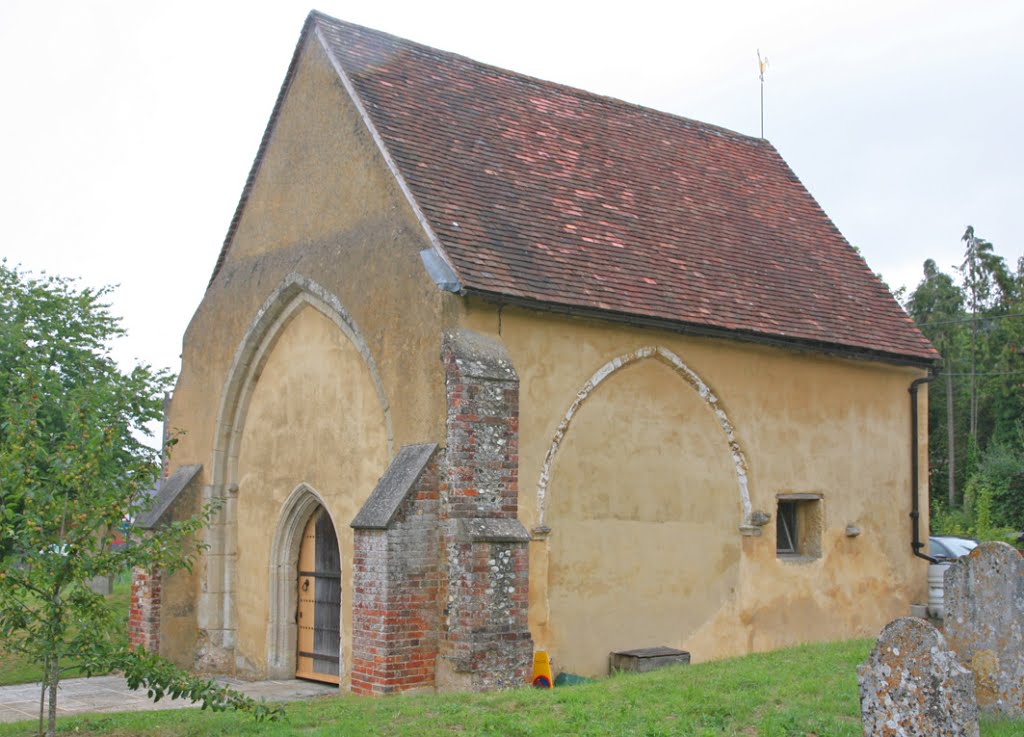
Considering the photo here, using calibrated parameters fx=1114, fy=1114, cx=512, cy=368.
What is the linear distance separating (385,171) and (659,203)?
510 centimetres

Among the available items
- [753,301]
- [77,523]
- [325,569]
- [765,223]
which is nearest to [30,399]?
[77,523]

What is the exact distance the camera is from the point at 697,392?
15.4 m

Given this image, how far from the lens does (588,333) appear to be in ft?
46.3

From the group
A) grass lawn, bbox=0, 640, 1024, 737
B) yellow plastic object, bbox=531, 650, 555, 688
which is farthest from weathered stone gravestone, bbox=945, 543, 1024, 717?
yellow plastic object, bbox=531, 650, 555, 688

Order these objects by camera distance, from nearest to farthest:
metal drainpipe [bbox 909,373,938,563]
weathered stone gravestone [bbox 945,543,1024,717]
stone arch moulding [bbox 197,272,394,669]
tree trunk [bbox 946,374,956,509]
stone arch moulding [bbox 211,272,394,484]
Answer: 1. weathered stone gravestone [bbox 945,543,1024,717]
2. stone arch moulding [bbox 211,272,394,484]
3. stone arch moulding [bbox 197,272,394,669]
4. metal drainpipe [bbox 909,373,938,563]
5. tree trunk [bbox 946,374,956,509]

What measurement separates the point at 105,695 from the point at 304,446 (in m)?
4.04

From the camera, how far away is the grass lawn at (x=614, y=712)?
901cm

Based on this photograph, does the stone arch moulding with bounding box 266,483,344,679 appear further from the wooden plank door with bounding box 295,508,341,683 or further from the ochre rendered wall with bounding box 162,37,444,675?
the ochre rendered wall with bounding box 162,37,444,675

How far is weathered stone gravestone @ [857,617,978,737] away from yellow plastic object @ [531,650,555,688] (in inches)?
226

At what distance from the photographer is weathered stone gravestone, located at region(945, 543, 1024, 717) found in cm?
884

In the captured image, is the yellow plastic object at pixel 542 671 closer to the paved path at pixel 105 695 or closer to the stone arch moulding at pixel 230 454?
the paved path at pixel 105 695

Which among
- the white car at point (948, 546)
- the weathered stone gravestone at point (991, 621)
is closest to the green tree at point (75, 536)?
the weathered stone gravestone at point (991, 621)

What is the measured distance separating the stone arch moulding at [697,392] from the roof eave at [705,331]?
1.28 ft

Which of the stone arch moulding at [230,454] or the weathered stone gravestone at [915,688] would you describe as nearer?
the weathered stone gravestone at [915,688]
